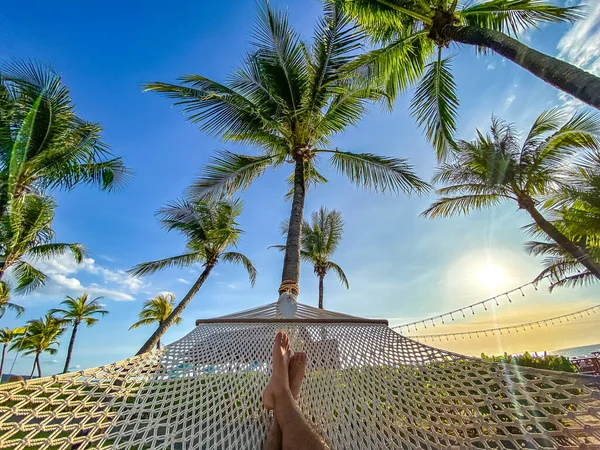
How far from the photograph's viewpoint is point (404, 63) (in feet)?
10.8

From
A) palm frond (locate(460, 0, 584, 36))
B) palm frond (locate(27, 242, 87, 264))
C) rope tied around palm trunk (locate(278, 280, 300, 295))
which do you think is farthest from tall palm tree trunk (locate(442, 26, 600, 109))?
palm frond (locate(27, 242, 87, 264))

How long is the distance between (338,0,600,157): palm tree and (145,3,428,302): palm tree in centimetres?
38

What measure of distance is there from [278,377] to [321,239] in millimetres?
8365

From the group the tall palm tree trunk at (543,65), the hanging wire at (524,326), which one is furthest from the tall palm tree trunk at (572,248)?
the tall palm tree trunk at (543,65)

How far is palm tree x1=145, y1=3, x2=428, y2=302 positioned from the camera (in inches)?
130

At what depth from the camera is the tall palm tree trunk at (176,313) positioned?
6391 millimetres

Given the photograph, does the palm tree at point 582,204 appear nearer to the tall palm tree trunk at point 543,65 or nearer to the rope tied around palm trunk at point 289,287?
the tall palm tree trunk at point 543,65

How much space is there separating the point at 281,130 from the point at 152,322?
11.4m

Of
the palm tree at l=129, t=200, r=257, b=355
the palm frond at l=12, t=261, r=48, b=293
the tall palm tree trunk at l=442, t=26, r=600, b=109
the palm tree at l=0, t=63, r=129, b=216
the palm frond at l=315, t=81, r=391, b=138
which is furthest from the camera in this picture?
the palm frond at l=12, t=261, r=48, b=293

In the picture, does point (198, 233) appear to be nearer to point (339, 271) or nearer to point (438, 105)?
point (339, 271)

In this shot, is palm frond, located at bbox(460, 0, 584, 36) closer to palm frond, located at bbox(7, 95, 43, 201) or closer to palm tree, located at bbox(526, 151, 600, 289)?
palm tree, located at bbox(526, 151, 600, 289)

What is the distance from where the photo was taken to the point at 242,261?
8594mm

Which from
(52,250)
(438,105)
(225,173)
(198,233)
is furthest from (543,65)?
(52,250)

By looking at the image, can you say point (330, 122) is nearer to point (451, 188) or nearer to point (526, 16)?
point (526, 16)
